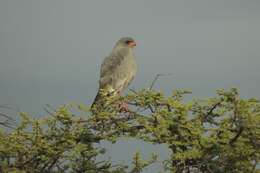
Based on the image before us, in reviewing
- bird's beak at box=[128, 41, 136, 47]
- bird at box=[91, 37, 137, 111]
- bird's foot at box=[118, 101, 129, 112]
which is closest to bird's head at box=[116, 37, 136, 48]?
bird's beak at box=[128, 41, 136, 47]

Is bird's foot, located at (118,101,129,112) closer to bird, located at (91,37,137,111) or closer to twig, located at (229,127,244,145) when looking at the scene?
twig, located at (229,127,244,145)

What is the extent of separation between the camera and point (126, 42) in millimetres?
15773

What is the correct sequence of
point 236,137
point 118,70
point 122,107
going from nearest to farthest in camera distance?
point 236,137
point 122,107
point 118,70

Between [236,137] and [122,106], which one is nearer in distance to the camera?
[236,137]

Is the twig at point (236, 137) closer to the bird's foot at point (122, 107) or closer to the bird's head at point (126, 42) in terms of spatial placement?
the bird's foot at point (122, 107)

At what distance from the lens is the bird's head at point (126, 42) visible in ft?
51.4

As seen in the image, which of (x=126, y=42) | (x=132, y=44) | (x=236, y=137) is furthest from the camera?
(x=126, y=42)

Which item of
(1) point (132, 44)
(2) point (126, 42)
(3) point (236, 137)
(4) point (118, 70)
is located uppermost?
(2) point (126, 42)

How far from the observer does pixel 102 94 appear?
11078mm

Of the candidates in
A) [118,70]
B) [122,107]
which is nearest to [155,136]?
[122,107]

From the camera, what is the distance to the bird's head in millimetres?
15656

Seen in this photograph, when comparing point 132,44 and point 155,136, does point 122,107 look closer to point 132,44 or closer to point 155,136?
point 155,136

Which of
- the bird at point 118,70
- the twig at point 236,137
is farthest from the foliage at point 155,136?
the bird at point 118,70

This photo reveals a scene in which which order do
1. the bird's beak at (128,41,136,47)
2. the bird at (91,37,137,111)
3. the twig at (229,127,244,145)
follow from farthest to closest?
the bird's beak at (128,41,136,47) → the bird at (91,37,137,111) → the twig at (229,127,244,145)
